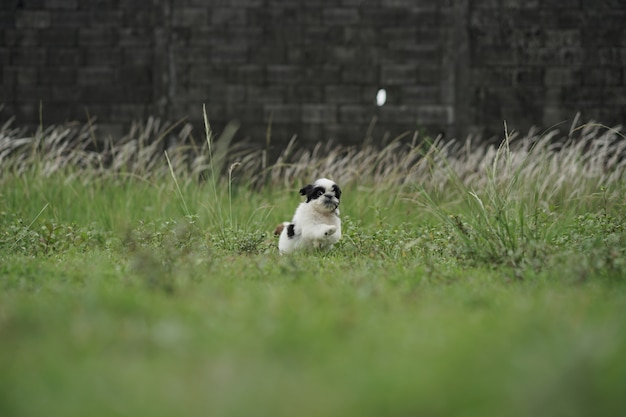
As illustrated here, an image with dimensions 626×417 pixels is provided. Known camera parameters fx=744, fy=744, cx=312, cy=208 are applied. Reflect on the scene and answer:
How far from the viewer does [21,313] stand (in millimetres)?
3344

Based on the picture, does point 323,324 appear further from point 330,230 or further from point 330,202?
point 330,202

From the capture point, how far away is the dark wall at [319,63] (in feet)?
36.4

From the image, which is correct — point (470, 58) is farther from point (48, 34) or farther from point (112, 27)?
point (48, 34)

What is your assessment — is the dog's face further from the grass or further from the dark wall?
the dark wall

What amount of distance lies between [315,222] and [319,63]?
6016mm

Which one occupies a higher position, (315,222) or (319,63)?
(319,63)

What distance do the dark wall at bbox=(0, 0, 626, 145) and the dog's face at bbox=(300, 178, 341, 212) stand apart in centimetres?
553

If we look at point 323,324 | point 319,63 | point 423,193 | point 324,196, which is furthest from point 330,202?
point 319,63

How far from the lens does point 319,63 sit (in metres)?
11.2

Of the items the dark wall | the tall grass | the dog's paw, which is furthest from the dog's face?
the dark wall

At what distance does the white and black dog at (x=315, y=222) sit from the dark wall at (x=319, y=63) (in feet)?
18.2

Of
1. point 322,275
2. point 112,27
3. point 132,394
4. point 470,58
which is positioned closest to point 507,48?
point 470,58

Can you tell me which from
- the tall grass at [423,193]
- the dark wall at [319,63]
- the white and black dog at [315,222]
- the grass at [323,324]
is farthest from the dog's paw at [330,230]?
the dark wall at [319,63]

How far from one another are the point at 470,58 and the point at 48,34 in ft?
21.1
